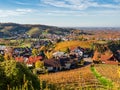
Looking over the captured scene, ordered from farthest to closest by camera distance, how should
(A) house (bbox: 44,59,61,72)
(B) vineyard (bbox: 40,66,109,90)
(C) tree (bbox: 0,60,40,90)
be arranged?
(A) house (bbox: 44,59,61,72), (B) vineyard (bbox: 40,66,109,90), (C) tree (bbox: 0,60,40,90)

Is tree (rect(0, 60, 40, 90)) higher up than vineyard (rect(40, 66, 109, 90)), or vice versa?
tree (rect(0, 60, 40, 90))

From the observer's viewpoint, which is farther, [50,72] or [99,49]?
[99,49]

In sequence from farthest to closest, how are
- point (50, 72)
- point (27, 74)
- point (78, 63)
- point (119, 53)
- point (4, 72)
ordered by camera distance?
point (119, 53)
point (78, 63)
point (50, 72)
point (27, 74)
point (4, 72)

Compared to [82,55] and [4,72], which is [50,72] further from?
[4,72]

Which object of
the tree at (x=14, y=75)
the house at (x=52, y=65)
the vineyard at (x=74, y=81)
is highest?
the tree at (x=14, y=75)

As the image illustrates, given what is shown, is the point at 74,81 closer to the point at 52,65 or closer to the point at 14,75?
the point at 52,65

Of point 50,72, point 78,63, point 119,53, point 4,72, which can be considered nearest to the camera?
point 4,72

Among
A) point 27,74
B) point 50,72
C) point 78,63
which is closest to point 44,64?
point 50,72

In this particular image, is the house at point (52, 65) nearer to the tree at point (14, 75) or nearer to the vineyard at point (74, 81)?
the vineyard at point (74, 81)

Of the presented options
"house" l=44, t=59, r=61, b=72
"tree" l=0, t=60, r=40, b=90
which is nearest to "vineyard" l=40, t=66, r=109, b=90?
"house" l=44, t=59, r=61, b=72

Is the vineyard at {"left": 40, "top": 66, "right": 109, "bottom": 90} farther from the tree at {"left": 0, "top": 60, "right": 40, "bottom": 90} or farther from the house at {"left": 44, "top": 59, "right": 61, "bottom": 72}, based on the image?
the tree at {"left": 0, "top": 60, "right": 40, "bottom": 90}

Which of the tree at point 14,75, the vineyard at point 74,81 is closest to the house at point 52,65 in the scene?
the vineyard at point 74,81
